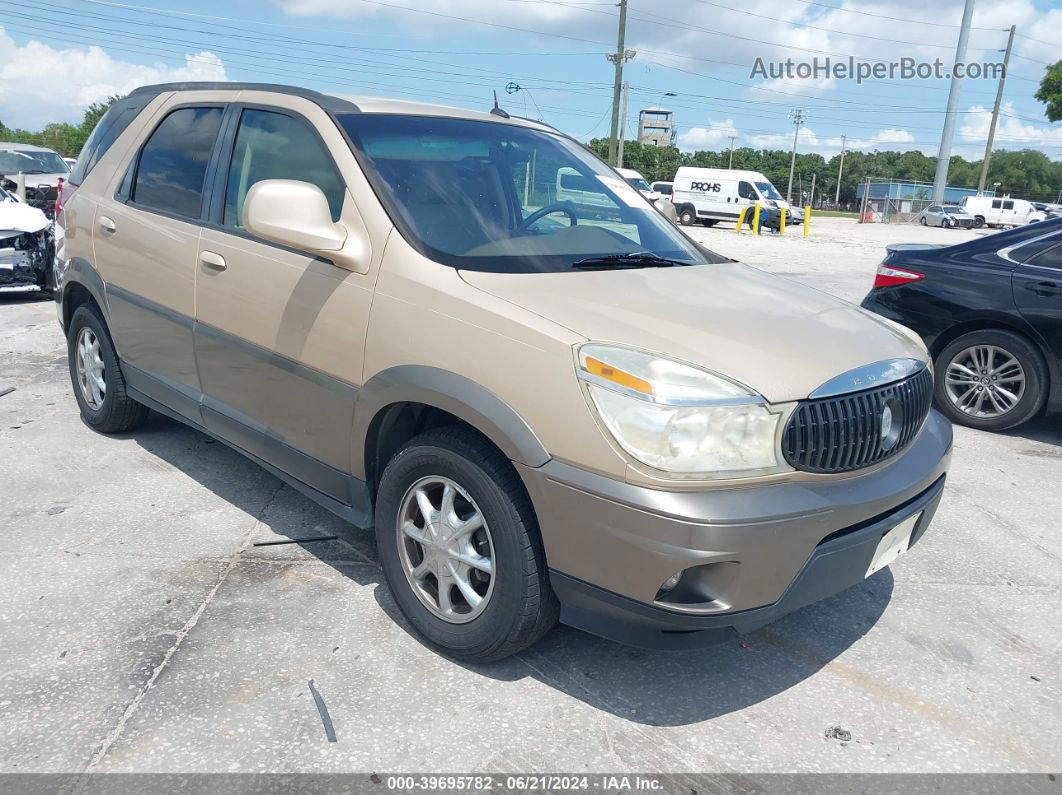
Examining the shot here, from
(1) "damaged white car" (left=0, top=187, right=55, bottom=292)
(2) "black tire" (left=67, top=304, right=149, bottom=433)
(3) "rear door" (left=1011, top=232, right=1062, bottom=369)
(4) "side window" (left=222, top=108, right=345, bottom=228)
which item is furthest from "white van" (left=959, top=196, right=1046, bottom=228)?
(4) "side window" (left=222, top=108, right=345, bottom=228)

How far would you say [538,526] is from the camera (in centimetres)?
246

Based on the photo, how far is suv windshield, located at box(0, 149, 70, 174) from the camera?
15734 mm

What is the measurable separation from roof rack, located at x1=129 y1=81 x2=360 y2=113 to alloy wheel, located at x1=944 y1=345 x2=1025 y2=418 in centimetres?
456

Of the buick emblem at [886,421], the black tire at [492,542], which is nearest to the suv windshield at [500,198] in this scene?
the black tire at [492,542]

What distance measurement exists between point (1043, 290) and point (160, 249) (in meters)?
5.29

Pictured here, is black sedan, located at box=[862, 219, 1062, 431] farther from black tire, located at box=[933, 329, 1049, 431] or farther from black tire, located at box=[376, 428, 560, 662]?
black tire, located at box=[376, 428, 560, 662]

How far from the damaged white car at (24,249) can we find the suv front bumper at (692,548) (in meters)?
8.63

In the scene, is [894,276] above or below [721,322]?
below

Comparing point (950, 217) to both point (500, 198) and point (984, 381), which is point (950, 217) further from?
point (500, 198)

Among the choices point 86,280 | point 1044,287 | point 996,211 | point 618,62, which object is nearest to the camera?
point 86,280

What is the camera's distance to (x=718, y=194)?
122 feet

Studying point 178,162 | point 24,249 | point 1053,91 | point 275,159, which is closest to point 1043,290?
point 275,159

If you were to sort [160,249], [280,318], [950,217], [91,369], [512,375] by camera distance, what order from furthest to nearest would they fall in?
[950,217]
[91,369]
[160,249]
[280,318]
[512,375]

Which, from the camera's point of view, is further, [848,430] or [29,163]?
[29,163]
